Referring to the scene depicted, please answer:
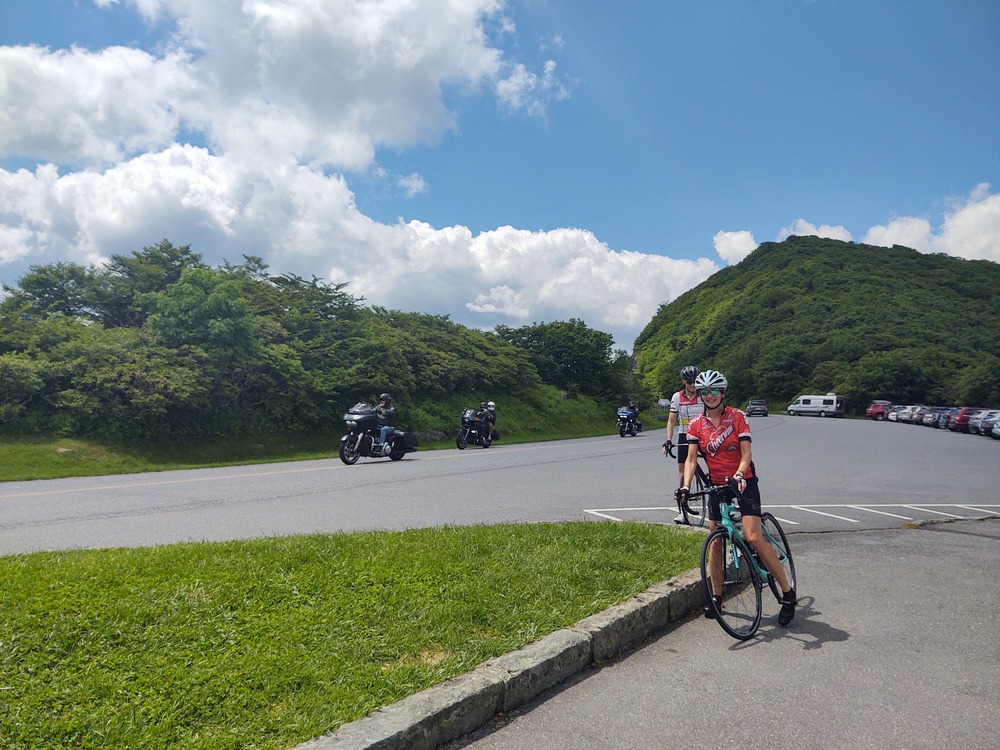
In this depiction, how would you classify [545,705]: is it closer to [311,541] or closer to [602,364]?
[311,541]

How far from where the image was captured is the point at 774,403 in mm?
98875

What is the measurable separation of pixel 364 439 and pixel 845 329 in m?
99.9

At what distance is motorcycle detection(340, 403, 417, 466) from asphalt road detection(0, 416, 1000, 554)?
398 millimetres

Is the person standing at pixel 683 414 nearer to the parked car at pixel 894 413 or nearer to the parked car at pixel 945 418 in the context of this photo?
the parked car at pixel 945 418

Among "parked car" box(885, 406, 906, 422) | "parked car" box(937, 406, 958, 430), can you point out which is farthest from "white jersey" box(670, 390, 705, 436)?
"parked car" box(885, 406, 906, 422)

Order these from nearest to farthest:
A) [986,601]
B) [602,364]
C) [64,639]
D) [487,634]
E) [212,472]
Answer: [64,639]
[487,634]
[986,601]
[212,472]
[602,364]

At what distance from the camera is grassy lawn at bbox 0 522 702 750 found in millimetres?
3314

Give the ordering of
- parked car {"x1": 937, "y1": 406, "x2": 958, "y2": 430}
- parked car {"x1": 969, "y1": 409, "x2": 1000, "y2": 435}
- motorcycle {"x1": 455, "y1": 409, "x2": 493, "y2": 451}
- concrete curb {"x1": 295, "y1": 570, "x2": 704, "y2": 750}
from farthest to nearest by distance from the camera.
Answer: parked car {"x1": 937, "y1": 406, "x2": 958, "y2": 430}, parked car {"x1": 969, "y1": 409, "x2": 1000, "y2": 435}, motorcycle {"x1": 455, "y1": 409, "x2": 493, "y2": 451}, concrete curb {"x1": 295, "y1": 570, "x2": 704, "y2": 750}

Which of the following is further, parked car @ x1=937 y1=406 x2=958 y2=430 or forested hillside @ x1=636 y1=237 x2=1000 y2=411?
forested hillside @ x1=636 y1=237 x2=1000 y2=411

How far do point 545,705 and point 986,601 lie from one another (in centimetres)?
442

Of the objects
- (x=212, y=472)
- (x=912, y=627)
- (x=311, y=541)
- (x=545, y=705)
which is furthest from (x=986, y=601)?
(x=212, y=472)

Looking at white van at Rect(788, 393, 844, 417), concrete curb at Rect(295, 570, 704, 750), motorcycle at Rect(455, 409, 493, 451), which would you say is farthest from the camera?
white van at Rect(788, 393, 844, 417)

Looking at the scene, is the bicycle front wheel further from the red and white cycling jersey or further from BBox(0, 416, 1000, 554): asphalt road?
the red and white cycling jersey

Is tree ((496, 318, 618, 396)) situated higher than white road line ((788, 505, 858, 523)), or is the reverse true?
tree ((496, 318, 618, 396))
